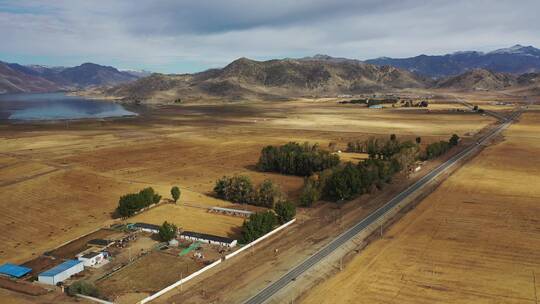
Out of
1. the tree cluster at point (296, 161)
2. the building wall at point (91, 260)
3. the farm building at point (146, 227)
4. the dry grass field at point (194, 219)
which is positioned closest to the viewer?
the building wall at point (91, 260)

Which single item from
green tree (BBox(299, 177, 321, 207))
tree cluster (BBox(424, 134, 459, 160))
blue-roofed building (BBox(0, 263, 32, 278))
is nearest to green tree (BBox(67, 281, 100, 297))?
blue-roofed building (BBox(0, 263, 32, 278))

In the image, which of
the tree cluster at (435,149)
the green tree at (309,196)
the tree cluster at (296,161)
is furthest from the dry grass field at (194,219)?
the tree cluster at (435,149)

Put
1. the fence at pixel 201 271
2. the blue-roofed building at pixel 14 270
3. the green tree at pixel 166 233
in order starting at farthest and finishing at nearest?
the green tree at pixel 166 233
the blue-roofed building at pixel 14 270
the fence at pixel 201 271

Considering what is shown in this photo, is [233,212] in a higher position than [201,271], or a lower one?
higher

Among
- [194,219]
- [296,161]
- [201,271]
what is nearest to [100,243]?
[194,219]

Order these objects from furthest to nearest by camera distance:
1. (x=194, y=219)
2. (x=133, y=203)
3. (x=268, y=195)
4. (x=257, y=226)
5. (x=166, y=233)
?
(x=268, y=195) < (x=133, y=203) < (x=194, y=219) < (x=257, y=226) < (x=166, y=233)

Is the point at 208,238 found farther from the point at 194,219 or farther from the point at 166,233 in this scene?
the point at 194,219

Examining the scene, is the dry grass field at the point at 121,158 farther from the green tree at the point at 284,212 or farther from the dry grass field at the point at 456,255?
the dry grass field at the point at 456,255
